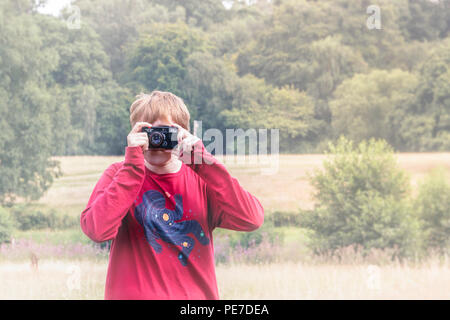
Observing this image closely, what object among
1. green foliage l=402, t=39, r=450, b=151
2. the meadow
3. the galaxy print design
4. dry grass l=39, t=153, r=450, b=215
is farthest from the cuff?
green foliage l=402, t=39, r=450, b=151

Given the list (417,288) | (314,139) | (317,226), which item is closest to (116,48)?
(314,139)

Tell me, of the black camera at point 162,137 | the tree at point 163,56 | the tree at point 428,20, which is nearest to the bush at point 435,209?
the tree at point 428,20

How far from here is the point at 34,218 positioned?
207 inches

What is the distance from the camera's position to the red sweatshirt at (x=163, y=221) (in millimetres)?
1210

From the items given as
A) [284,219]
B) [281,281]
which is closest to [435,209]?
[284,219]

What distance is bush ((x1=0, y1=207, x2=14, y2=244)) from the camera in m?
5.21

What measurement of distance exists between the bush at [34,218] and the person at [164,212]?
13.6 ft

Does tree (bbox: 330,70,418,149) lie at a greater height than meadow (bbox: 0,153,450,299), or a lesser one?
greater

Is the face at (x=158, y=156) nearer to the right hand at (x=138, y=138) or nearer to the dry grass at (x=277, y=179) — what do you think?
the right hand at (x=138, y=138)

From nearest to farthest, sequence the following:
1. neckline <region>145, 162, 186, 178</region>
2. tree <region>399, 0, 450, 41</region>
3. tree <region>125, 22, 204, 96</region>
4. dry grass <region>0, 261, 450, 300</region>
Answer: neckline <region>145, 162, 186, 178</region> → dry grass <region>0, 261, 450, 300</region> → tree <region>125, 22, 204, 96</region> → tree <region>399, 0, 450, 41</region>

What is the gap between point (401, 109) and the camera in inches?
207

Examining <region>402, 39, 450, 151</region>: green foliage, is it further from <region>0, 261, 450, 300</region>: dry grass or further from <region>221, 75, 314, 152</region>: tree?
<region>0, 261, 450, 300</region>: dry grass

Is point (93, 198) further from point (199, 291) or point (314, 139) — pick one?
point (314, 139)

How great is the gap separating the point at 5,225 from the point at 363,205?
135 inches
